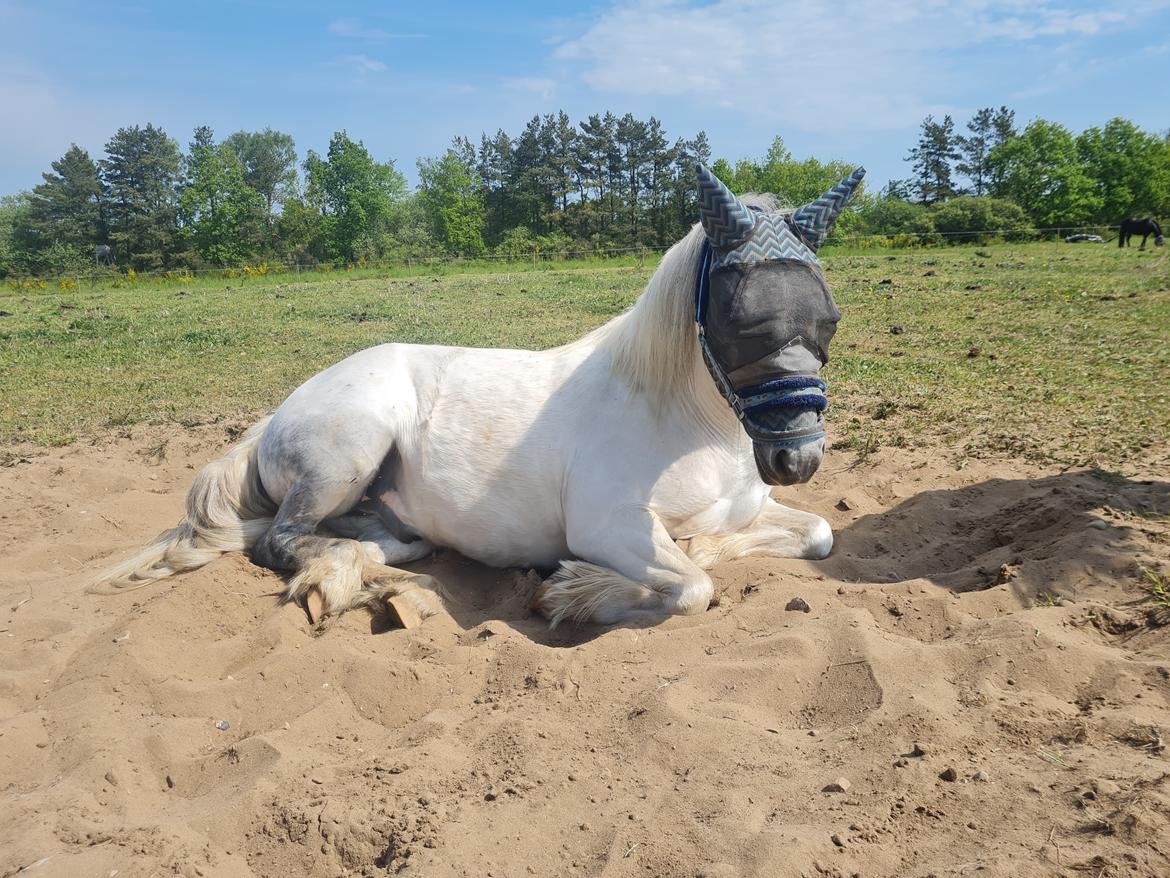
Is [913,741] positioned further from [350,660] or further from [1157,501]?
[1157,501]

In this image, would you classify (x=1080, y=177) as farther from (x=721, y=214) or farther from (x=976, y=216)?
(x=721, y=214)

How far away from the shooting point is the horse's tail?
3.95m

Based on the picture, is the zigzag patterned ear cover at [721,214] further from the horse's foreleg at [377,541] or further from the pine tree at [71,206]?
the pine tree at [71,206]

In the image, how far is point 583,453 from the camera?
367 centimetres

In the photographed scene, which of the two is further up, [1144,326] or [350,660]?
[1144,326]

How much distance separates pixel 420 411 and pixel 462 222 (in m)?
69.6

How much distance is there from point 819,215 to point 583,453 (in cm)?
152

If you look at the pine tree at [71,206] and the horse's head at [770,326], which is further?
the pine tree at [71,206]

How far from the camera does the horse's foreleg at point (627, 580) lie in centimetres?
332

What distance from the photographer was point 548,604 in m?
3.47

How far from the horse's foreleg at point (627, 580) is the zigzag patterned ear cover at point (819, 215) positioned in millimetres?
1423

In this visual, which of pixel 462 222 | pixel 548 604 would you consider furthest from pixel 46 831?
pixel 462 222

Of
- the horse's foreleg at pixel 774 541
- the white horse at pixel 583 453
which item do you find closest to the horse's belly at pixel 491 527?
the white horse at pixel 583 453

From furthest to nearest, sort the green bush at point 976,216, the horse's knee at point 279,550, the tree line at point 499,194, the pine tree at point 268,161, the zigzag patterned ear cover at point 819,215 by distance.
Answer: the pine tree at point 268,161 → the tree line at point 499,194 → the green bush at point 976,216 → the horse's knee at point 279,550 → the zigzag patterned ear cover at point 819,215
